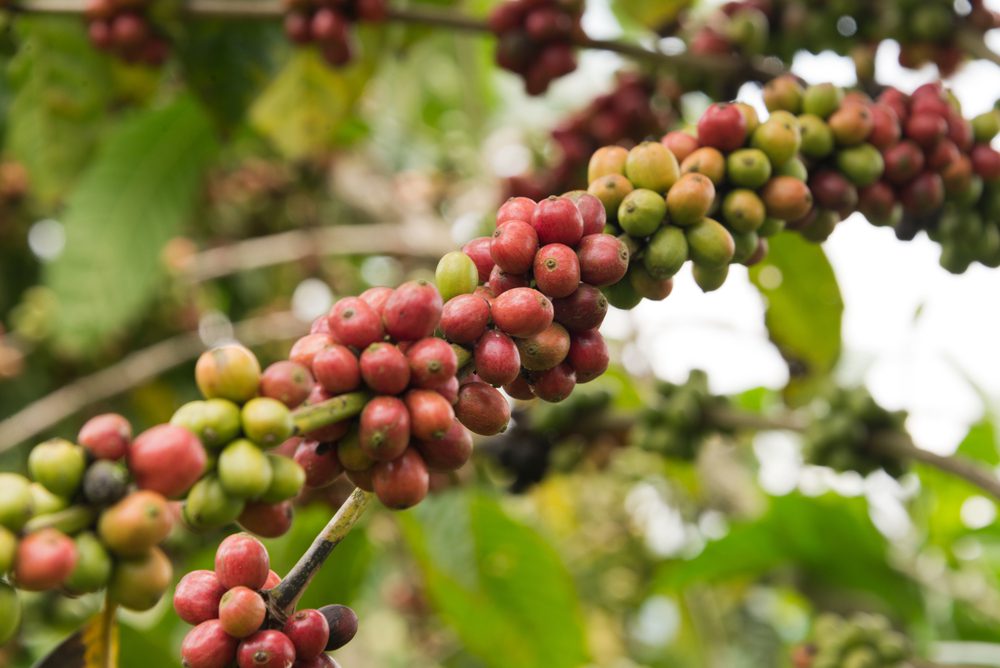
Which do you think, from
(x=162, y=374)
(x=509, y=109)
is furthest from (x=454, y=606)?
(x=509, y=109)

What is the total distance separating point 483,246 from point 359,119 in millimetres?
2135

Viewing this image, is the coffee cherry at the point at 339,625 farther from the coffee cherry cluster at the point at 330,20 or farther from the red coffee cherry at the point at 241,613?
the coffee cherry cluster at the point at 330,20

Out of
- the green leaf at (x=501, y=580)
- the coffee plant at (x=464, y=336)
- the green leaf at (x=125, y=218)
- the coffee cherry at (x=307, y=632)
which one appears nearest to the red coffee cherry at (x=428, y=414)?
the coffee plant at (x=464, y=336)

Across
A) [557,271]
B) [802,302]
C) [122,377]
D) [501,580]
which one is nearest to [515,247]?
[557,271]

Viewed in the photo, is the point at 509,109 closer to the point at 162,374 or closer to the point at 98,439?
the point at 162,374

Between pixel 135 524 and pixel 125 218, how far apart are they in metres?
2.02

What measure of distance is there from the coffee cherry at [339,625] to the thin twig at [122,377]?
1.85 m

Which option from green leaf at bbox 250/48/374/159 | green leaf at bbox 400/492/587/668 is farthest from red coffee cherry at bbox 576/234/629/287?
green leaf at bbox 400/492/587/668

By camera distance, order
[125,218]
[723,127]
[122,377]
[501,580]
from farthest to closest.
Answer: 1. [122,377]
2. [125,218]
3. [501,580]
4. [723,127]

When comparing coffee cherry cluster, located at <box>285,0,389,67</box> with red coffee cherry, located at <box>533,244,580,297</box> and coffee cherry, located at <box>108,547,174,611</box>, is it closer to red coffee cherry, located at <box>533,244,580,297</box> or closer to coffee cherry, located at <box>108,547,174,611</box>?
red coffee cherry, located at <box>533,244,580,297</box>

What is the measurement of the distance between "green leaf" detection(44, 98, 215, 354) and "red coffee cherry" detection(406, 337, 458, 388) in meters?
1.87

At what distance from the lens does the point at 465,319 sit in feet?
2.40

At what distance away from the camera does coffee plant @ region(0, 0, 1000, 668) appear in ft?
2.22

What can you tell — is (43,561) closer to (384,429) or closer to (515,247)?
(384,429)
